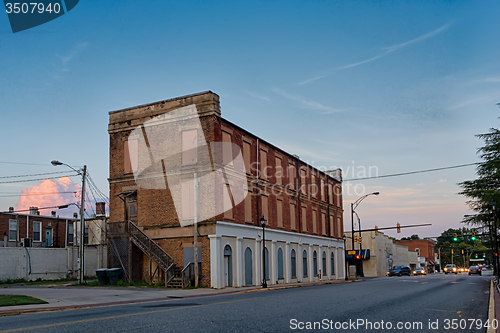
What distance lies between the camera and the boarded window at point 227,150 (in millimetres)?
33219

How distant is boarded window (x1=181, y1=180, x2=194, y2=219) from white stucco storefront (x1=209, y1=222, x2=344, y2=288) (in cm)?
241

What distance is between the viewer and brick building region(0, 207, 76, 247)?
48.5 metres

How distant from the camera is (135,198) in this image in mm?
34750

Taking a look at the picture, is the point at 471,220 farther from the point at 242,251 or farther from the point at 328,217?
the point at 242,251

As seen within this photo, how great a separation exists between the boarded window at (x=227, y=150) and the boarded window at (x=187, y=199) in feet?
9.41

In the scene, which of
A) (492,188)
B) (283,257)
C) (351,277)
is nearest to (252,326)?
(283,257)

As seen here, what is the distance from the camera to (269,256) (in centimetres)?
3816

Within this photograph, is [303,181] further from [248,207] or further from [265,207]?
[248,207]

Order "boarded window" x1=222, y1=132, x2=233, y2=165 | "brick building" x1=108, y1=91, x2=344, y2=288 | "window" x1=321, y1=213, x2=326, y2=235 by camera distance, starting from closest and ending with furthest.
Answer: "brick building" x1=108, y1=91, x2=344, y2=288 < "boarded window" x1=222, y1=132, x2=233, y2=165 < "window" x1=321, y1=213, x2=326, y2=235

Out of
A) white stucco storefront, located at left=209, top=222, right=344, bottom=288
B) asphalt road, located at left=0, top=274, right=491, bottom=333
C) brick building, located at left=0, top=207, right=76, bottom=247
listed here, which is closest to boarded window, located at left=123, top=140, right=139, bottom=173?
white stucco storefront, located at left=209, top=222, right=344, bottom=288

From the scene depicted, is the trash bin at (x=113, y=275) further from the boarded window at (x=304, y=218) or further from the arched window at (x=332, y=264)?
the arched window at (x=332, y=264)

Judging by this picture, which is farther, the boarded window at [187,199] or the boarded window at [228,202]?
the boarded window at [228,202]

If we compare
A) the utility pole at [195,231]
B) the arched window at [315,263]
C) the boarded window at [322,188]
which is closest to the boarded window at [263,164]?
the utility pole at [195,231]

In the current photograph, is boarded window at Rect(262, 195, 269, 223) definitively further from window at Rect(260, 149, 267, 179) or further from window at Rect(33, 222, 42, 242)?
window at Rect(33, 222, 42, 242)
